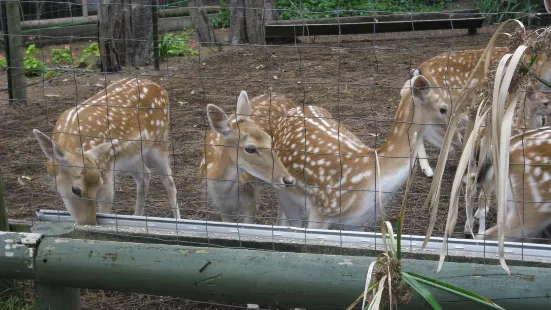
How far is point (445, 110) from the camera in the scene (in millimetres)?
5121

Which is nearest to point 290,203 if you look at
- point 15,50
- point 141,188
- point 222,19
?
point 141,188

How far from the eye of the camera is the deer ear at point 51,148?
451 cm

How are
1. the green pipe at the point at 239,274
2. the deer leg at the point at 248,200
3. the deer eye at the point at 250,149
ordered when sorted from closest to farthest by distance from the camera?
the green pipe at the point at 239,274 < the deer eye at the point at 250,149 < the deer leg at the point at 248,200

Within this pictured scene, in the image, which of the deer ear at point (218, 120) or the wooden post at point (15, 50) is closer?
the deer ear at point (218, 120)

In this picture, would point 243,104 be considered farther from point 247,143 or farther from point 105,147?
point 105,147

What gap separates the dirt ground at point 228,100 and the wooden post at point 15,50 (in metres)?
0.22

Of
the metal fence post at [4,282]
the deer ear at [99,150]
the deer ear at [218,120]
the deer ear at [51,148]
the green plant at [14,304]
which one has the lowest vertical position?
the green plant at [14,304]

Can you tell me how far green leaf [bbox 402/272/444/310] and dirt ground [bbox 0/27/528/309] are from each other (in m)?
1.15

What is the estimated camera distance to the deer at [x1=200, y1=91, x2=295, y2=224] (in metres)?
4.77

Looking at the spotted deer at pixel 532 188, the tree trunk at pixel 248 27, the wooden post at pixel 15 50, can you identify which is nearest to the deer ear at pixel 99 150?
the spotted deer at pixel 532 188

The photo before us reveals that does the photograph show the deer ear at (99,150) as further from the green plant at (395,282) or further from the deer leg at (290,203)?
the green plant at (395,282)

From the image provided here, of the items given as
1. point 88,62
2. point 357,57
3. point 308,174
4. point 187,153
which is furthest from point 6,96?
point 308,174

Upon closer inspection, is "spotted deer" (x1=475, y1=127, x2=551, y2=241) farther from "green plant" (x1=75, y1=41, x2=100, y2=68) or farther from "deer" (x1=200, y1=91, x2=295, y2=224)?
"green plant" (x1=75, y1=41, x2=100, y2=68)

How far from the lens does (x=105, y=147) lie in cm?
498
